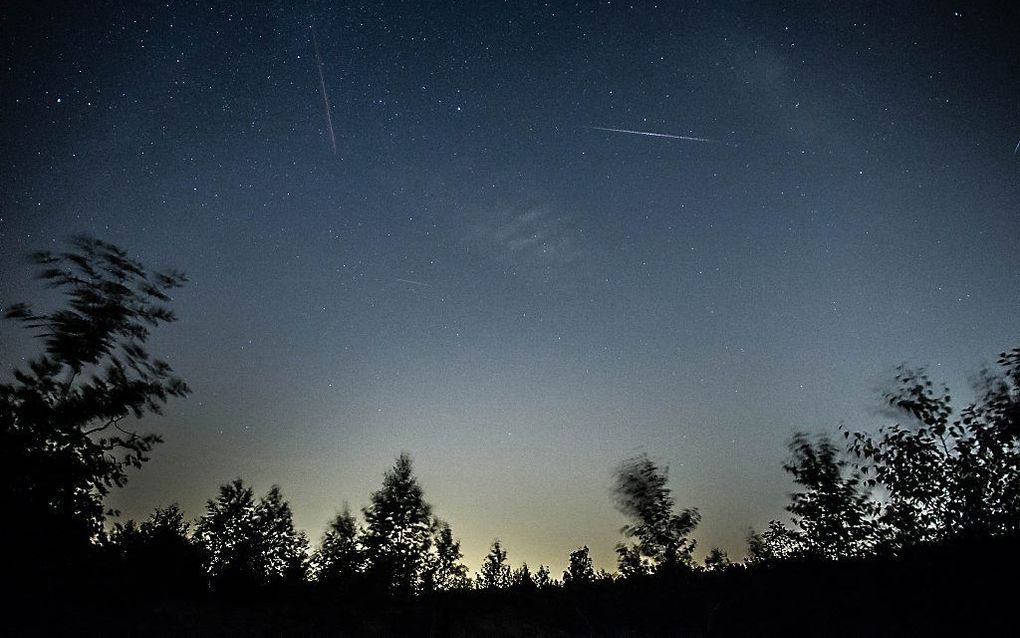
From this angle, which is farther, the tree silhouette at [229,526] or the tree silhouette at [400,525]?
the tree silhouette at [229,526]

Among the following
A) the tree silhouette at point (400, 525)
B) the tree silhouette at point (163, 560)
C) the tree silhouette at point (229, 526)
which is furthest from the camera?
the tree silhouette at point (229, 526)

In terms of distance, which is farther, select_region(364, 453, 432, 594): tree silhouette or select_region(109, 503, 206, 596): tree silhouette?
select_region(364, 453, 432, 594): tree silhouette

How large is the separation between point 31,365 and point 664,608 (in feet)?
78.7

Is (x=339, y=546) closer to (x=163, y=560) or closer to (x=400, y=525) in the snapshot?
(x=400, y=525)

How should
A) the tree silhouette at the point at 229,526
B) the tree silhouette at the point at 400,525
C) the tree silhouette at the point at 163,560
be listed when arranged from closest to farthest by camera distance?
the tree silhouette at the point at 163,560
the tree silhouette at the point at 400,525
the tree silhouette at the point at 229,526

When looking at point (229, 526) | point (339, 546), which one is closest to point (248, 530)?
point (229, 526)

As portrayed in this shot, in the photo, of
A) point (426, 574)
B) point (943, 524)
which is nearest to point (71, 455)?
point (943, 524)

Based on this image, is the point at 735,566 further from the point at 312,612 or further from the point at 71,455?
the point at 71,455

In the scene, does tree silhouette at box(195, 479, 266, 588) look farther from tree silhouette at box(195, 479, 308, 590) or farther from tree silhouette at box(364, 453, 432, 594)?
tree silhouette at box(364, 453, 432, 594)

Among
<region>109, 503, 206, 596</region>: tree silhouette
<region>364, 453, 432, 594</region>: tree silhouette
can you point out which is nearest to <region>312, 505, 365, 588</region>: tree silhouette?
<region>364, 453, 432, 594</region>: tree silhouette

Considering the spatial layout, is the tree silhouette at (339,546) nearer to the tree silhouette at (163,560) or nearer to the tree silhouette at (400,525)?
the tree silhouette at (400,525)

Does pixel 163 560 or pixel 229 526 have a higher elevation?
pixel 229 526

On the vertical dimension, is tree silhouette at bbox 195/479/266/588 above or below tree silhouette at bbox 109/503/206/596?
above

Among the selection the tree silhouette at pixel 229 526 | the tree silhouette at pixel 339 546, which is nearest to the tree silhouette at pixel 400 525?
the tree silhouette at pixel 339 546
